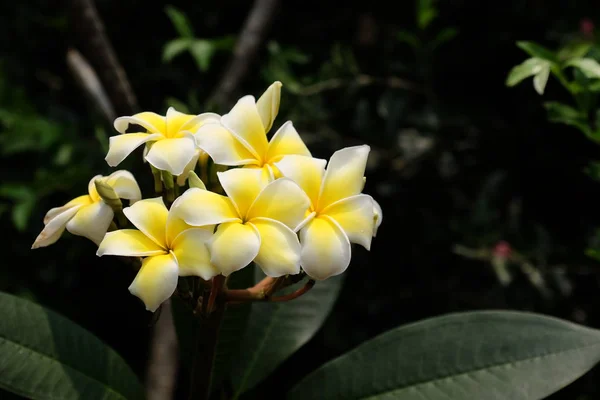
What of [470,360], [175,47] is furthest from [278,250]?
[175,47]

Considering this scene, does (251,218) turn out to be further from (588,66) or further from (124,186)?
(588,66)

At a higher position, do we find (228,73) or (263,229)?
(263,229)

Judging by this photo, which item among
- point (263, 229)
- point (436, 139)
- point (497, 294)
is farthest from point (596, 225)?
point (263, 229)

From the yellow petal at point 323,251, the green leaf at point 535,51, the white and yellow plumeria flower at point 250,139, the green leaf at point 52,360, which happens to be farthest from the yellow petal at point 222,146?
the green leaf at point 535,51

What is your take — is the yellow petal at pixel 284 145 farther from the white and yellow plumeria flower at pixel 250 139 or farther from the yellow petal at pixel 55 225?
the yellow petal at pixel 55 225

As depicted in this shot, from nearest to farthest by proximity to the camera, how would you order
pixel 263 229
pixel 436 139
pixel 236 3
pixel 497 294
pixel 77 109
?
pixel 263 229, pixel 497 294, pixel 436 139, pixel 236 3, pixel 77 109

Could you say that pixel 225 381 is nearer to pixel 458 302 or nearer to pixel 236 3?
pixel 458 302

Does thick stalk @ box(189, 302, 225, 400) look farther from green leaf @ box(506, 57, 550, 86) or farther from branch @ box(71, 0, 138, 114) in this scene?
branch @ box(71, 0, 138, 114)
